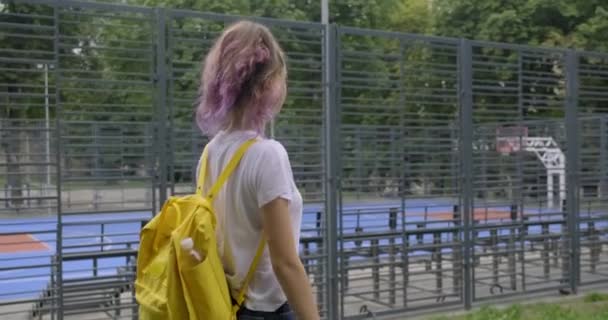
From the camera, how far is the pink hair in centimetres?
242

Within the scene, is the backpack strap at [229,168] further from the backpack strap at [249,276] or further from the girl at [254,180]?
the backpack strap at [249,276]

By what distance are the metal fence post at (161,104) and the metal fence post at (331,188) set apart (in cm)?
176

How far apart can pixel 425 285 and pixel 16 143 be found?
5518 mm

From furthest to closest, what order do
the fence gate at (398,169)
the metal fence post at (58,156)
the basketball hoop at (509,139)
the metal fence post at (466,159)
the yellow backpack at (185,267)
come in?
the basketball hoop at (509,139) → the metal fence post at (466,159) → the fence gate at (398,169) → the metal fence post at (58,156) → the yellow backpack at (185,267)

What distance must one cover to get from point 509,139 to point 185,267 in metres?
7.54

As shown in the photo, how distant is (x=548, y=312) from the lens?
778 centimetres

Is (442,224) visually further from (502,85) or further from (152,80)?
(152,80)

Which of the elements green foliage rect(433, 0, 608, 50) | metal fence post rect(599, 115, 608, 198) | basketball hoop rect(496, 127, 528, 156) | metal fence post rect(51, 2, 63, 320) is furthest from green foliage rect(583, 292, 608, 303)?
green foliage rect(433, 0, 608, 50)

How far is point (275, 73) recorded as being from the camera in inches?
96.8

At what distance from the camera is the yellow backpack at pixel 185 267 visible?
2.30 m

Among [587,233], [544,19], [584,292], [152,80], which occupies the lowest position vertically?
[584,292]

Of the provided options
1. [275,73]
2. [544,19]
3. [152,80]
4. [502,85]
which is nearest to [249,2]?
[544,19]

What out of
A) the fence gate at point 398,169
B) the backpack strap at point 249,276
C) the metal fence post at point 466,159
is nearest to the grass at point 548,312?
the metal fence post at point 466,159

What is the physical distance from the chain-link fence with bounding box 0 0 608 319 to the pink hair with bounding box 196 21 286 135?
3.78 meters
